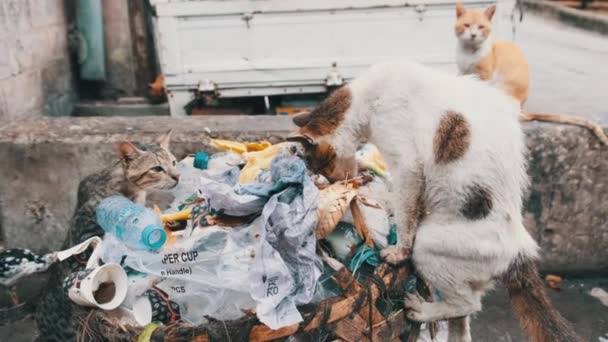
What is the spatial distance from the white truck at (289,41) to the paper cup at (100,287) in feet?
11.8

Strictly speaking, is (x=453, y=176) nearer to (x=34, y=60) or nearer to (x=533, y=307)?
(x=533, y=307)

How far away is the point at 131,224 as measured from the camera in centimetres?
195

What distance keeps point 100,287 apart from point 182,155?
158 centimetres

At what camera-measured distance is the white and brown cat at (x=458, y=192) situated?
6.56 ft

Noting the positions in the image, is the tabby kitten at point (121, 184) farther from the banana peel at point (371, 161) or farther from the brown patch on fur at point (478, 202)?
the brown patch on fur at point (478, 202)

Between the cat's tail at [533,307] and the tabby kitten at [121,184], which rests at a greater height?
the tabby kitten at [121,184]

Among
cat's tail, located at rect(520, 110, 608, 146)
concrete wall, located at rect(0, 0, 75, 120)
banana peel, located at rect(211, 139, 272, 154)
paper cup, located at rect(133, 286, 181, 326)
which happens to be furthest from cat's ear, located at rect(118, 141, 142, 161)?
cat's tail, located at rect(520, 110, 608, 146)

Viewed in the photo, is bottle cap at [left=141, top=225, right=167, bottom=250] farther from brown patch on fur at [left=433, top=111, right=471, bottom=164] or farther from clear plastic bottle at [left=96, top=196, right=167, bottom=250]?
brown patch on fur at [left=433, top=111, right=471, bottom=164]

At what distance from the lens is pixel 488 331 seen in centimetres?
321

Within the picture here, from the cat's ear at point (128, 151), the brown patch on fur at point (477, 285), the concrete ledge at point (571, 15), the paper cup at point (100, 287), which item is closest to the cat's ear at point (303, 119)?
the cat's ear at point (128, 151)

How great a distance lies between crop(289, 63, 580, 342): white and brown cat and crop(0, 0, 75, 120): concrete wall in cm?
293

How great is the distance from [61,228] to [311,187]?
2165 mm

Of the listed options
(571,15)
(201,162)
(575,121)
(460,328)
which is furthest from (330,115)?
(571,15)

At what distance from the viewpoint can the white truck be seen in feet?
16.6
